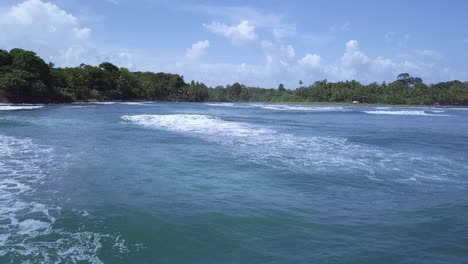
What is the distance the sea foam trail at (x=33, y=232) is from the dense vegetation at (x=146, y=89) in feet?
128

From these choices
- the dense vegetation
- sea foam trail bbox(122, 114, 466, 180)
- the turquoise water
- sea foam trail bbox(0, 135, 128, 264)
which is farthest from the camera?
the dense vegetation

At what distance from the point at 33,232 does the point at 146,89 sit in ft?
260

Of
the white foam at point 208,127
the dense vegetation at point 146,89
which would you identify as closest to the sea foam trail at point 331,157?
the white foam at point 208,127

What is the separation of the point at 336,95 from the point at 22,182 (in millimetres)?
87712

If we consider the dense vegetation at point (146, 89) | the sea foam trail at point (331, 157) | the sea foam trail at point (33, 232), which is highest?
the dense vegetation at point (146, 89)

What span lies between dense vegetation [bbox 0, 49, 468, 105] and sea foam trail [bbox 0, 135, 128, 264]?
128 feet

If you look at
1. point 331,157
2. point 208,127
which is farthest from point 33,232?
point 208,127

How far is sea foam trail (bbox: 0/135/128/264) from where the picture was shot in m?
4.40

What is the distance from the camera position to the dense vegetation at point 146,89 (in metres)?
45.2

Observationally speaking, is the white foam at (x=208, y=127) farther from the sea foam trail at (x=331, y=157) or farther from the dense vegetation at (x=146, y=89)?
the dense vegetation at (x=146, y=89)

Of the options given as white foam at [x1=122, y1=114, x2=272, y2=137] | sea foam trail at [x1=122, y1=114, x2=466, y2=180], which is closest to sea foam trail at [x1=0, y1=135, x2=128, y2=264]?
sea foam trail at [x1=122, y1=114, x2=466, y2=180]

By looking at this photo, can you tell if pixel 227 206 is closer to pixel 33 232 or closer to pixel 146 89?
pixel 33 232

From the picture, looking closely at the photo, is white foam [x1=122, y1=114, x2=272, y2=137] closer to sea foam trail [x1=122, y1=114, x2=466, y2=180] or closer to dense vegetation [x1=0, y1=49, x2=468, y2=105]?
sea foam trail [x1=122, y1=114, x2=466, y2=180]

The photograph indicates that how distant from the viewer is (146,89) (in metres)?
81.9
